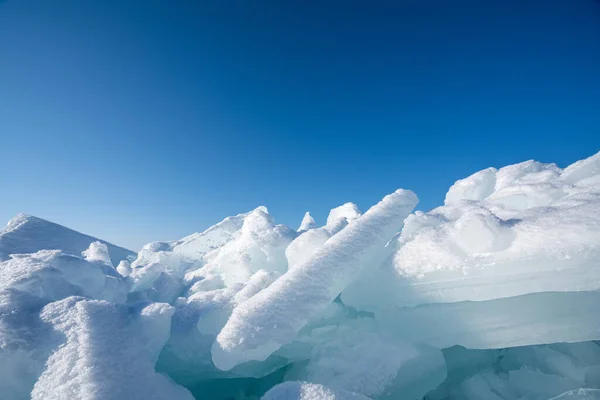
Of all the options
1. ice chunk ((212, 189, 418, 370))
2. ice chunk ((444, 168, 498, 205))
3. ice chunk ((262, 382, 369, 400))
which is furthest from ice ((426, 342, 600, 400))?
ice chunk ((444, 168, 498, 205))

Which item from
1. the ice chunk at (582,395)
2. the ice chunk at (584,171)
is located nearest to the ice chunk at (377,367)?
the ice chunk at (582,395)

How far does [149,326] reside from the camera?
123 inches

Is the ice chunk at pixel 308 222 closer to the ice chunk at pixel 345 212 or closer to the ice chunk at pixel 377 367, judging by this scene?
the ice chunk at pixel 345 212

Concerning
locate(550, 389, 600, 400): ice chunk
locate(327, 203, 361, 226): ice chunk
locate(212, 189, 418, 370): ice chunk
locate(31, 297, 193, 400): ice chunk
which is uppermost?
locate(327, 203, 361, 226): ice chunk

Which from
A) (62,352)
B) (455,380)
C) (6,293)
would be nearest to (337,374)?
(455,380)

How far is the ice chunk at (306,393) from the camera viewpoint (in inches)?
82.6

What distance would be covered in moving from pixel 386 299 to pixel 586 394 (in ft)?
5.89

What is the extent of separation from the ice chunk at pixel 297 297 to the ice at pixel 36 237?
565cm

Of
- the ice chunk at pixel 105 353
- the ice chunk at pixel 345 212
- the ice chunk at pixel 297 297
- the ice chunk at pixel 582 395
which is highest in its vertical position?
the ice chunk at pixel 345 212

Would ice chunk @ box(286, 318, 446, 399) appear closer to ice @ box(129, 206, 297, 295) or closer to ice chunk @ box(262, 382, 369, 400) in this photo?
ice chunk @ box(262, 382, 369, 400)

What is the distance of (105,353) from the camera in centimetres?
242

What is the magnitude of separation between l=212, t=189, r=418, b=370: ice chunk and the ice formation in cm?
1

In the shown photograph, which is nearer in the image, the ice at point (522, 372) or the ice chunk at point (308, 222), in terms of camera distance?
the ice at point (522, 372)

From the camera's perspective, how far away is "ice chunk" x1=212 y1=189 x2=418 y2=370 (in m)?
2.67
